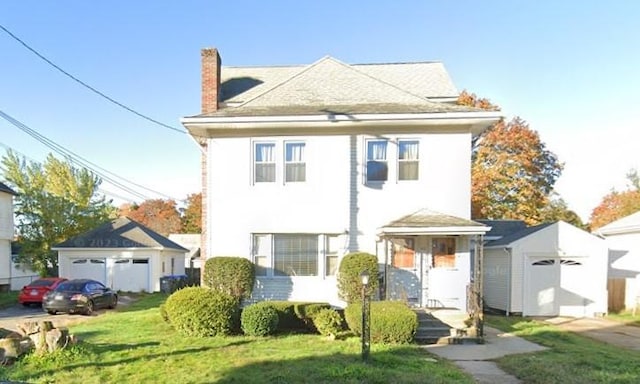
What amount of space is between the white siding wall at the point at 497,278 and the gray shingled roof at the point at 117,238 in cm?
1829

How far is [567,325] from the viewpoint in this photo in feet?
46.2

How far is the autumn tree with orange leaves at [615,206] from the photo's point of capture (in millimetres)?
36703

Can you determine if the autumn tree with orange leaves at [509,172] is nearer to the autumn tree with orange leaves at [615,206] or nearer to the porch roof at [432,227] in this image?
the autumn tree with orange leaves at [615,206]

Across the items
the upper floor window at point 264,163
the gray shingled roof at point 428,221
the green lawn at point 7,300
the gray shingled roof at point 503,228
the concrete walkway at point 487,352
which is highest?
the upper floor window at point 264,163

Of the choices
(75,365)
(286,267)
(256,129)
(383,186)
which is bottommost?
(75,365)

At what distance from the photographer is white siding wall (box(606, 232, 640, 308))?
1759 cm

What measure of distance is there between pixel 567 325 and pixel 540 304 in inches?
80.8

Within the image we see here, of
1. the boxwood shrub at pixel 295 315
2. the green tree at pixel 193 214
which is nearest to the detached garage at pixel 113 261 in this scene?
the boxwood shrub at pixel 295 315

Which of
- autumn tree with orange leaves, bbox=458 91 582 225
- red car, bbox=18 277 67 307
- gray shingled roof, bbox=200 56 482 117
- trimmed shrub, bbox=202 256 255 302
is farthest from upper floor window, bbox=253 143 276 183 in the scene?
autumn tree with orange leaves, bbox=458 91 582 225

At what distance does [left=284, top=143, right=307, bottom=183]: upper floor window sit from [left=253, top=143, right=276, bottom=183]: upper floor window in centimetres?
41

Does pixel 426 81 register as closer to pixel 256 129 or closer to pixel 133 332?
pixel 256 129

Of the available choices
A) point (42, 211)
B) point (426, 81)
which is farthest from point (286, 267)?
point (42, 211)

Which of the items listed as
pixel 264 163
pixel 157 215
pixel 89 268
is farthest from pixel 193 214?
pixel 264 163

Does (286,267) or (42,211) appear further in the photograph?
(42,211)
